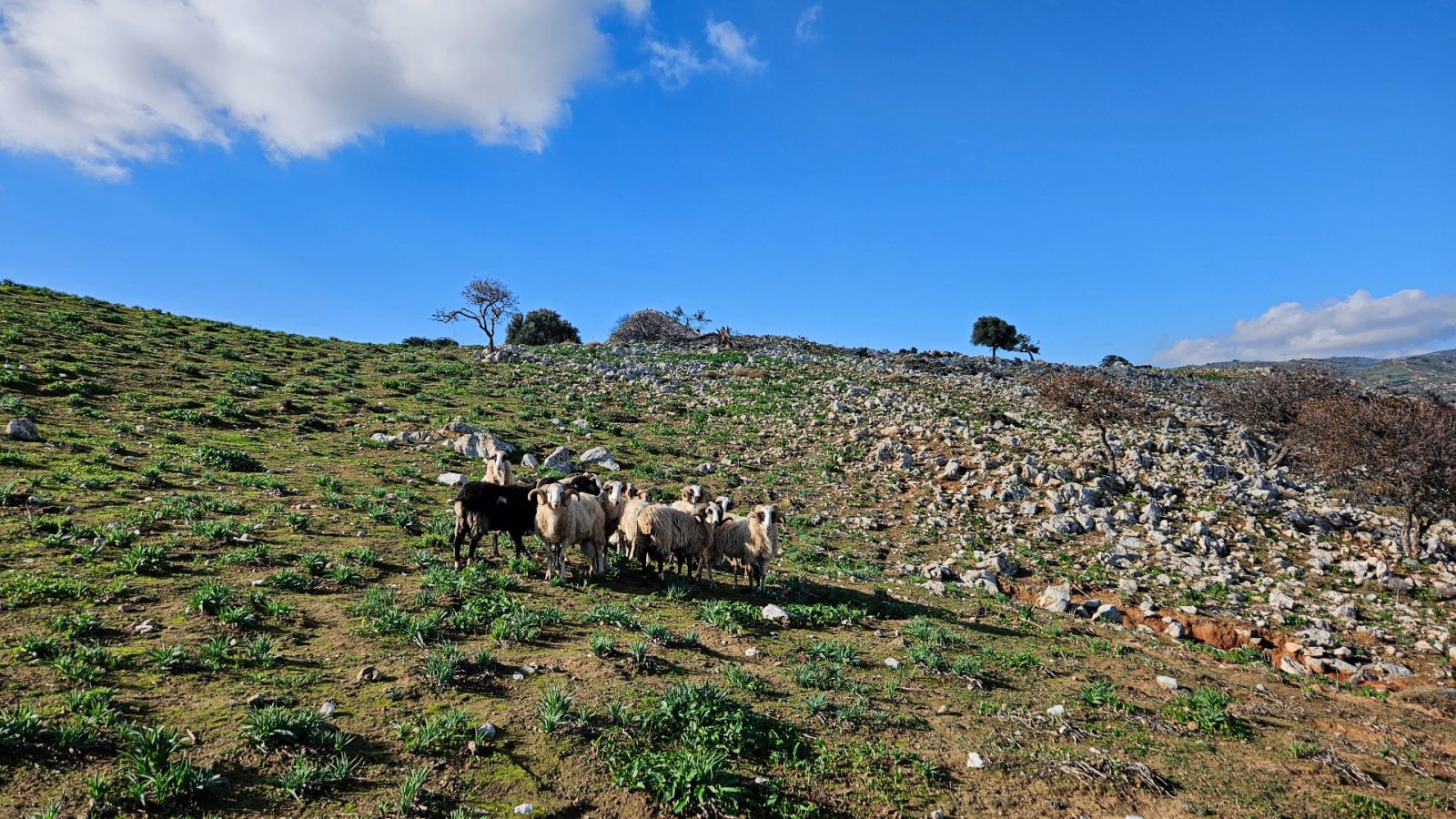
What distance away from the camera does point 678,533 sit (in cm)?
1222

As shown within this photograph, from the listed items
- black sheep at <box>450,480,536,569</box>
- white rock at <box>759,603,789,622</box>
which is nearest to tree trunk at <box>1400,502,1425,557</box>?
white rock at <box>759,603,789,622</box>

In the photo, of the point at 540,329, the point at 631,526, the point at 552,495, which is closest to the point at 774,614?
the point at 631,526

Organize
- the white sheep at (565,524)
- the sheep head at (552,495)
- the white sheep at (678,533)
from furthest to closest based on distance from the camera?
1. the white sheep at (678,533)
2. the white sheep at (565,524)
3. the sheep head at (552,495)

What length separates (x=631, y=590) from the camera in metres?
11.1

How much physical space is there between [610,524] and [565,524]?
2164mm

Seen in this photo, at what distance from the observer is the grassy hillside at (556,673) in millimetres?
5156

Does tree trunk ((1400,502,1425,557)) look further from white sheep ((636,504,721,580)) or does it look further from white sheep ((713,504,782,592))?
white sheep ((636,504,721,580))

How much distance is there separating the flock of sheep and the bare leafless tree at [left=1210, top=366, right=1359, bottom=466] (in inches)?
968

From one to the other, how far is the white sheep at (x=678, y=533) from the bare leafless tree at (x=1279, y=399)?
25311 millimetres

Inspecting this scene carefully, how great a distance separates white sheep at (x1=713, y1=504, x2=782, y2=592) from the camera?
12.3m

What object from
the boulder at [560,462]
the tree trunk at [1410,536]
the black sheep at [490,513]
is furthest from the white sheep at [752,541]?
the tree trunk at [1410,536]

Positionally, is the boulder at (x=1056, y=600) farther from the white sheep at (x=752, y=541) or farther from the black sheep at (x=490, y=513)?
the black sheep at (x=490, y=513)

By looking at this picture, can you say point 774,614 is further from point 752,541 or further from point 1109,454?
point 1109,454

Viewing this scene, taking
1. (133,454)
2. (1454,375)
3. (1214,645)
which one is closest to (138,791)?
(133,454)
